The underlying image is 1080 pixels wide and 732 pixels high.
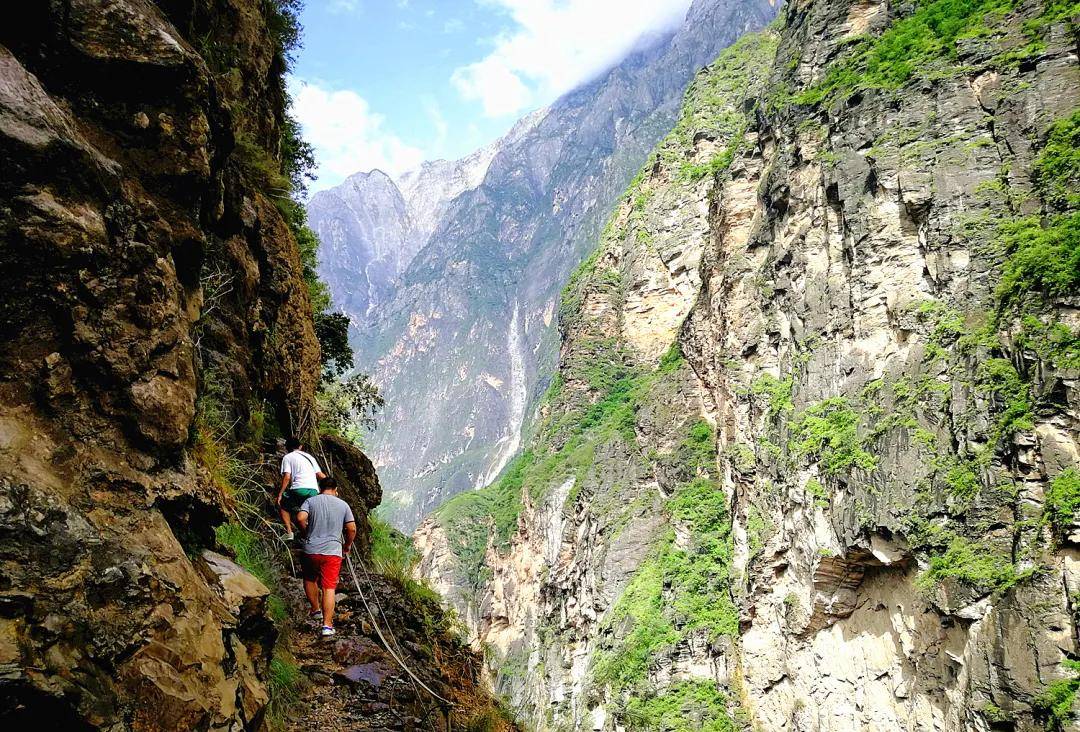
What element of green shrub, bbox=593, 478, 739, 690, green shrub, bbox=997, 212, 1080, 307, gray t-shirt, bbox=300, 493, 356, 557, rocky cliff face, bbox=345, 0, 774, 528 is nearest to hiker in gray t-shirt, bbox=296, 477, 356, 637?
gray t-shirt, bbox=300, 493, 356, 557

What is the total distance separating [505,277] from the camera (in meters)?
160

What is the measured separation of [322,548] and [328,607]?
0.46m

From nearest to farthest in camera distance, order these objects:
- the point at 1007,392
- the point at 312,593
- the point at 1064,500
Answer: the point at 312,593
the point at 1064,500
the point at 1007,392

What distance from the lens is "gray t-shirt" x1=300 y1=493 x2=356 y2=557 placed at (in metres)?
5.35

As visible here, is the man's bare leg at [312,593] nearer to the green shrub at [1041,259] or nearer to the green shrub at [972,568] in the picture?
the green shrub at [972,568]

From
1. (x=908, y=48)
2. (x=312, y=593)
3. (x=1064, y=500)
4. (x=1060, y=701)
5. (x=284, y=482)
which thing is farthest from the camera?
(x=908, y=48)

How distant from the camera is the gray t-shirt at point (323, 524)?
5.35 meters

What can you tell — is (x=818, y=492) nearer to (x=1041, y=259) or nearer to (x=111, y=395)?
(x=1041, y=259)

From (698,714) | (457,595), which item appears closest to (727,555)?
(698,714)

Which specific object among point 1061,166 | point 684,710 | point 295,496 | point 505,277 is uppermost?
point 505,277

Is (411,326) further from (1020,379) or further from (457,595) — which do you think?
(1020,379)

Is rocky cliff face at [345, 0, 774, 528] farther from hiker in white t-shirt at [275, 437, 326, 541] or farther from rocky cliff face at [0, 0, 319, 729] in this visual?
rocky cliff face at [0, 0, 319, 729]

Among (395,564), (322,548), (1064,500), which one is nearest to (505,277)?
(1064,500)

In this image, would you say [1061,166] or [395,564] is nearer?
[395,564]
